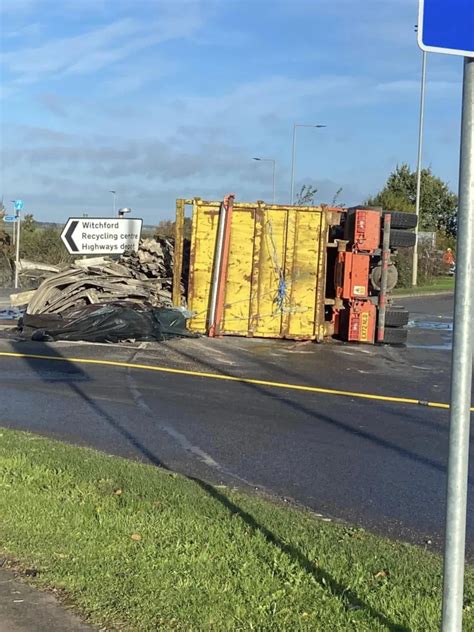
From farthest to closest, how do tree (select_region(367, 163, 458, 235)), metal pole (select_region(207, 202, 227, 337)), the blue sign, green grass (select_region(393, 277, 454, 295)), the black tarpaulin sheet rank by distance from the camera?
tree (select_region(367, 163, 458, 235)), green grass (select_region(393, 277, 454, 295)), metal pole (select_region(207, 202, 227, 337)), the black tarpaulin sheet, the blue sign

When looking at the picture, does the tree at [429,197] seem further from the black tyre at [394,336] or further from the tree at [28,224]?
the black tyre at [394,336]

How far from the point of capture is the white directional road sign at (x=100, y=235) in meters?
16.4

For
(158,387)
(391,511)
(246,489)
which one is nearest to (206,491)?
(246,489)


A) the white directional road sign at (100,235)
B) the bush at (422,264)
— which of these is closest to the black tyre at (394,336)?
the white directional road sign at (100,235)

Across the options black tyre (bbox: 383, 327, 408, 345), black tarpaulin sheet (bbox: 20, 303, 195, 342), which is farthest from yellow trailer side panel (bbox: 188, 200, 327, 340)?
black tyre (bbox: 383, 327, 408, 345)

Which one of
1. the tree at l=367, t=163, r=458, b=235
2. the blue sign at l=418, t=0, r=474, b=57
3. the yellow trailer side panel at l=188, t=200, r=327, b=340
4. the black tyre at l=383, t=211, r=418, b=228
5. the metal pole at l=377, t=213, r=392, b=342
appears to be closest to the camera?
the blue sign at l=418, t=0, r=474, b=57

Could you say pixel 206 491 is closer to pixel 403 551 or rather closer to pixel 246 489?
pixel 246 489

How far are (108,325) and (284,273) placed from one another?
370cm

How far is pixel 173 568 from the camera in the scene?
4176mm

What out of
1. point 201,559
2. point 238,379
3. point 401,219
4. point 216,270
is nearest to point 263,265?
point 216,270

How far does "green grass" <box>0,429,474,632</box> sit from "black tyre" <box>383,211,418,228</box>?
408 inches

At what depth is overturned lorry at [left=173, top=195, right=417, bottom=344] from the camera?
1526cm

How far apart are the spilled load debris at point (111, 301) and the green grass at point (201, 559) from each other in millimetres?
8855

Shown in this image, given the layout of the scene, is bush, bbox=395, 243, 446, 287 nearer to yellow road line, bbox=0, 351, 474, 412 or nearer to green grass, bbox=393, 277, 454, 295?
green grass, bbox=393, 277, 454, 295
